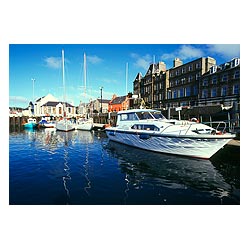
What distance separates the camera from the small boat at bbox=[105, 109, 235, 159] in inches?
348

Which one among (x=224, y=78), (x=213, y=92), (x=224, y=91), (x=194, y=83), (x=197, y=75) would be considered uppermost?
(x=197, y=75)

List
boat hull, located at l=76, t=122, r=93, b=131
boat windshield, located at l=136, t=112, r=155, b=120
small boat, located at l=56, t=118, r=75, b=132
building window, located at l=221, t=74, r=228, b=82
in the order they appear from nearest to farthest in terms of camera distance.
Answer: boat windshield, located at l=136, t=112, r=155, b=120 < building window, located at l=221, t=74, r=228, b=82 < small boat, located at l=56, t=118, r=75, b=132 < boat hull, located at l=76, t=122, r=93, b=131

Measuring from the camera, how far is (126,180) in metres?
6.60

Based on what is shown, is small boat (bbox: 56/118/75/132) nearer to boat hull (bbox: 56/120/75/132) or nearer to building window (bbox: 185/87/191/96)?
boat hull (bbox: 56/120/75/132)

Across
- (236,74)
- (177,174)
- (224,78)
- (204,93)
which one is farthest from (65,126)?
(236,74)

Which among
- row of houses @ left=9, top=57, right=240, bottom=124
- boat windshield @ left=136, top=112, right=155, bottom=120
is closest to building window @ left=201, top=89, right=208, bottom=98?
row of houses @ left=9, top=57, right=240, bottom=124

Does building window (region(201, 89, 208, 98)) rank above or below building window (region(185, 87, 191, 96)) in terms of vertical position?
below

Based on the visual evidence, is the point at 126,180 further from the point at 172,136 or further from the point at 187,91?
the point at 187,91

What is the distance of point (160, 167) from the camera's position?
26.9 ft

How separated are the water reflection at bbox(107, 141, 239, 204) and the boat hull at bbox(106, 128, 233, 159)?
41cm

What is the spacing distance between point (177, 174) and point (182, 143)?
8.90 ft

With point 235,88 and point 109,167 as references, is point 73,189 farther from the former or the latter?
point 235,88

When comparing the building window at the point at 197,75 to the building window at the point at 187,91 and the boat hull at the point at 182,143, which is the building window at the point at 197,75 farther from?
the boat hull at the point at 182,143
